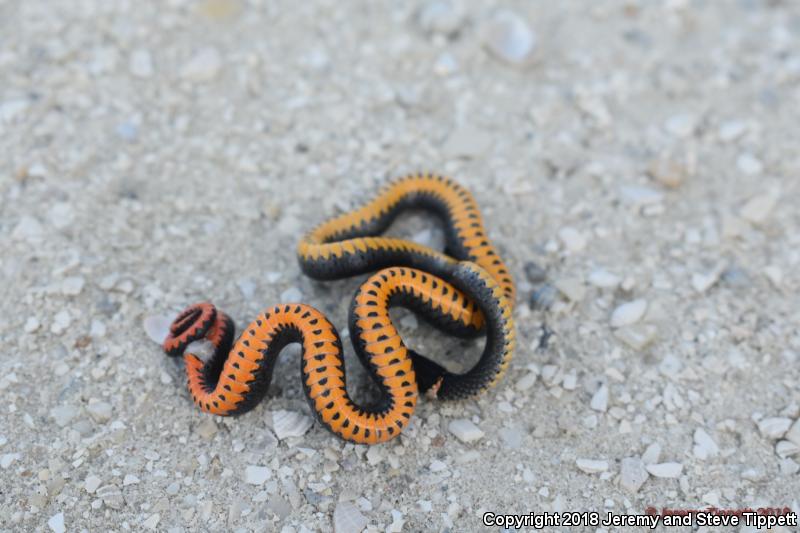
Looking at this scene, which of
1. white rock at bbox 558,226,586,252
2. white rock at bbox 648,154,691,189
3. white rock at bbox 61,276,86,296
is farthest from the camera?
white rock at bbox 648,154,691,189

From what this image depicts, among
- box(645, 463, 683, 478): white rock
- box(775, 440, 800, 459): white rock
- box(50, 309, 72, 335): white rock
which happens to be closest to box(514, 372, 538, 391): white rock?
box(645, 463, 683, 478): white rock

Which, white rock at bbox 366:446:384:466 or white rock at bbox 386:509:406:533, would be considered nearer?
white rock at bbox 386:509:406:533

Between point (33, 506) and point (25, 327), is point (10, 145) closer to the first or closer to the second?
point (25, 327)

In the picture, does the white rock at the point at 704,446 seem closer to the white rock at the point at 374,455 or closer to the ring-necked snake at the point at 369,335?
the ring-necked snake at the point at 369,335

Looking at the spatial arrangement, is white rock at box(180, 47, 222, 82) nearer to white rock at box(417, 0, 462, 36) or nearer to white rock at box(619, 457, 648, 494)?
white rock at box(417, 0, 462, 36)

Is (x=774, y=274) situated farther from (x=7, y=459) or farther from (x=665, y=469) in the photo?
(x=7, y=459)
